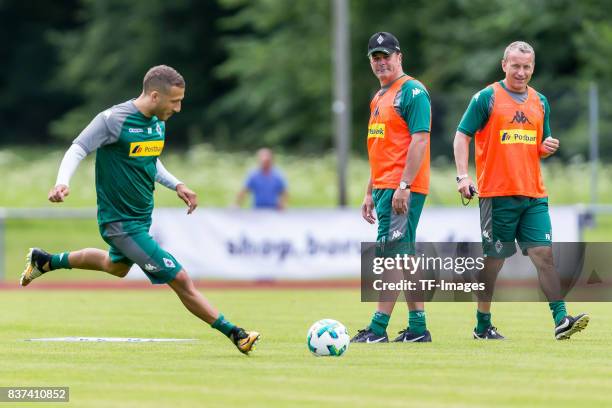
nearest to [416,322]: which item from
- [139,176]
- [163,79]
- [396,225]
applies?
[396,225]

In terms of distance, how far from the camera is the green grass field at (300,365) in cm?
809

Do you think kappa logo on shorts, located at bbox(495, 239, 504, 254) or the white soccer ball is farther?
kappa logo on shorts, located at bbox(495, 239, 504, 254)

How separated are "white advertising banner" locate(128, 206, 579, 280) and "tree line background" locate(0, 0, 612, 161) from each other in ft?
13.7

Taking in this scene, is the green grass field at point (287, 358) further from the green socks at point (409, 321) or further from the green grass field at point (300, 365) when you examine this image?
the green socks at point (409, 321)

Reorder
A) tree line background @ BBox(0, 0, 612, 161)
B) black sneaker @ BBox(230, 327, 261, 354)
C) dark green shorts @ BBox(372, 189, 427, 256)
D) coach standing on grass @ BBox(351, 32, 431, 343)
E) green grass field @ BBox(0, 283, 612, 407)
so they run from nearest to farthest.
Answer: green grass field @ BBox(0, 283, 612, 407), black sneaker @ BBox(230, 327, 261, 354), coach standing on grass @ BBox(351, 32, 431, 343), dark green shorts @ BBox(372, 189, 427, 256), tree line background @ BBox(0, 0, 612, 161)

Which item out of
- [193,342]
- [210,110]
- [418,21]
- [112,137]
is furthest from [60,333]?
[210,110]

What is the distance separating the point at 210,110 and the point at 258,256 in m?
37.0

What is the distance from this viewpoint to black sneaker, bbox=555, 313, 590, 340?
1111 cm

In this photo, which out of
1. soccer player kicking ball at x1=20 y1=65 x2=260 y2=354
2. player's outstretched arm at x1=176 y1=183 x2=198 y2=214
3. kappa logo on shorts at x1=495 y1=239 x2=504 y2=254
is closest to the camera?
soccer player kicking ball at x1=20 y1=65 x2=260 y2=354

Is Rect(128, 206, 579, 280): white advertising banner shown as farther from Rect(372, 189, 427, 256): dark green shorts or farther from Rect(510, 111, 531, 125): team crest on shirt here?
Rect(372, 189, 427, 256): dark green shorts

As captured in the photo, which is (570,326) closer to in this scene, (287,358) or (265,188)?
(287,358)

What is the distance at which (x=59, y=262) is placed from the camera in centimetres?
1159

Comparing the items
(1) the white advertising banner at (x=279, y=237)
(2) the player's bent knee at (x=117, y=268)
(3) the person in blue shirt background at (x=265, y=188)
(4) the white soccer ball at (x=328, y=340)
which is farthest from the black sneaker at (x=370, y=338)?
(3) the person in blue shirt background at (x=265, y=188)

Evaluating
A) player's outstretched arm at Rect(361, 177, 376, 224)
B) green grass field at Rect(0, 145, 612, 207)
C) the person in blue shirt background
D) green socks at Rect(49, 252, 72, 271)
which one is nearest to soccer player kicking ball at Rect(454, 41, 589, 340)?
player's outstretched arm at Rect(361, 177, 376, 224)
